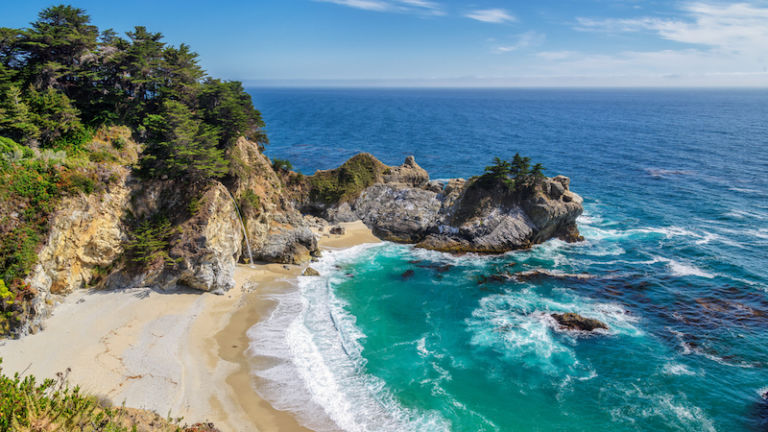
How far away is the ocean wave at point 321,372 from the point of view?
22219 mm

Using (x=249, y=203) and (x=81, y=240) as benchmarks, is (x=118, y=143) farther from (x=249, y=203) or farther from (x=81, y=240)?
(x=249, y=203)

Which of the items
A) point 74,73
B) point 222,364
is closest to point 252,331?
point 222,364

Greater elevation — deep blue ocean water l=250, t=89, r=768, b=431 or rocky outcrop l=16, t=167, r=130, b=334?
rocky outcrop l=16, t=167, r=130, b=334

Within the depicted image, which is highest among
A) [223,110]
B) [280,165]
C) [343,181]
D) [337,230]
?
[223,110]

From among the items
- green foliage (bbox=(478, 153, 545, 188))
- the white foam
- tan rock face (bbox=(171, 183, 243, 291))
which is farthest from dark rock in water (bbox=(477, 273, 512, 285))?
tan rock face (bbox=(171, 183, 243, 291))

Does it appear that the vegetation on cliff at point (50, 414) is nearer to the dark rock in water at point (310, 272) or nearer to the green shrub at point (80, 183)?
the green shrub at point (80, 183)

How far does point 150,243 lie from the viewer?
31797 mm

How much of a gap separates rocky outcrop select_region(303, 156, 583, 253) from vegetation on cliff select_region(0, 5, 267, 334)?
21.2 m

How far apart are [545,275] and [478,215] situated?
10.9 metres

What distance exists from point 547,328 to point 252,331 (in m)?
23.5

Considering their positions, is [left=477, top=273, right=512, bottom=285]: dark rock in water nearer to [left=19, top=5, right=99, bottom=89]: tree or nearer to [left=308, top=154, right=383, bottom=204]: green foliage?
[left=308, top=154, right=383, bottom=204]: green foliage

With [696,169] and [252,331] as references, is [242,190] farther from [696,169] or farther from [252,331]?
[696,169]

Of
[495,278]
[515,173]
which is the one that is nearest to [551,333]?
[495,278]

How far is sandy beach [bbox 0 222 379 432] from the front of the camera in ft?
72.4
